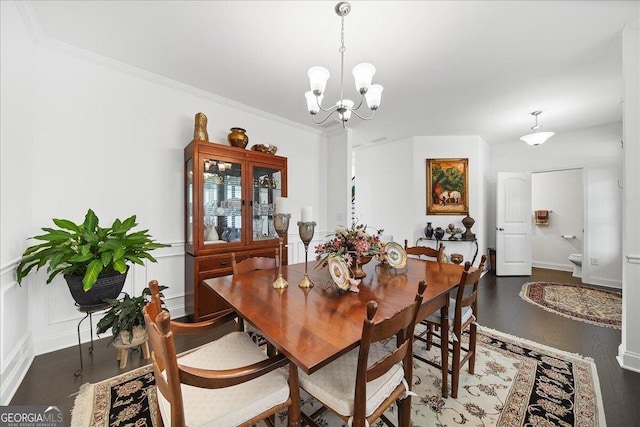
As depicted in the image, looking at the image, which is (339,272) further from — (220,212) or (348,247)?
(220,212)

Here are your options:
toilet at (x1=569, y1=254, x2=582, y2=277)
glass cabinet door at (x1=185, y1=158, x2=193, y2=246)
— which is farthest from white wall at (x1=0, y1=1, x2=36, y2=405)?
toilet at (x1=569, y1=254, x2=582, y2=277)

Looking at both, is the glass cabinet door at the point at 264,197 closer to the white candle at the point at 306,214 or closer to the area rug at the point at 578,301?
the white candle at the point at 306,214

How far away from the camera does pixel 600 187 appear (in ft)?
13.5

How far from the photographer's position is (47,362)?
1.96 metres

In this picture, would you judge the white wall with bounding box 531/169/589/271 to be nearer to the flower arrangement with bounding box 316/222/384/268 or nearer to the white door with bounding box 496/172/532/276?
the white door with bounding box 496/172/532/276

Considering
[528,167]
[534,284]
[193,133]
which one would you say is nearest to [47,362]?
[193,133]

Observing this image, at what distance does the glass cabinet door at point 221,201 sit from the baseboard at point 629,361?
3.54 m

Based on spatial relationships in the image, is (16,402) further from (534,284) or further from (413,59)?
(534,284)

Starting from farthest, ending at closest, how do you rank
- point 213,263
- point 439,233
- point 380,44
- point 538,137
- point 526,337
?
point 439,233 → point 538,137 → point 213,263 → point 526,337 → point 380,44

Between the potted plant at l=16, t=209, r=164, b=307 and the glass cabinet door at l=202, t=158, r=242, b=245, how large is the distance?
2.64 ft

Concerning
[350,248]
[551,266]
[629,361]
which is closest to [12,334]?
[350,248]

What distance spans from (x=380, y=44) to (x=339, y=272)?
192 cm

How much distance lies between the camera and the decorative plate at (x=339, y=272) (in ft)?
4.57

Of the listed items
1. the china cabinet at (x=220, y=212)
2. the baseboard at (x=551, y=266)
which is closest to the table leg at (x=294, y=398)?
the china cabinet at (x=220, y=212)
